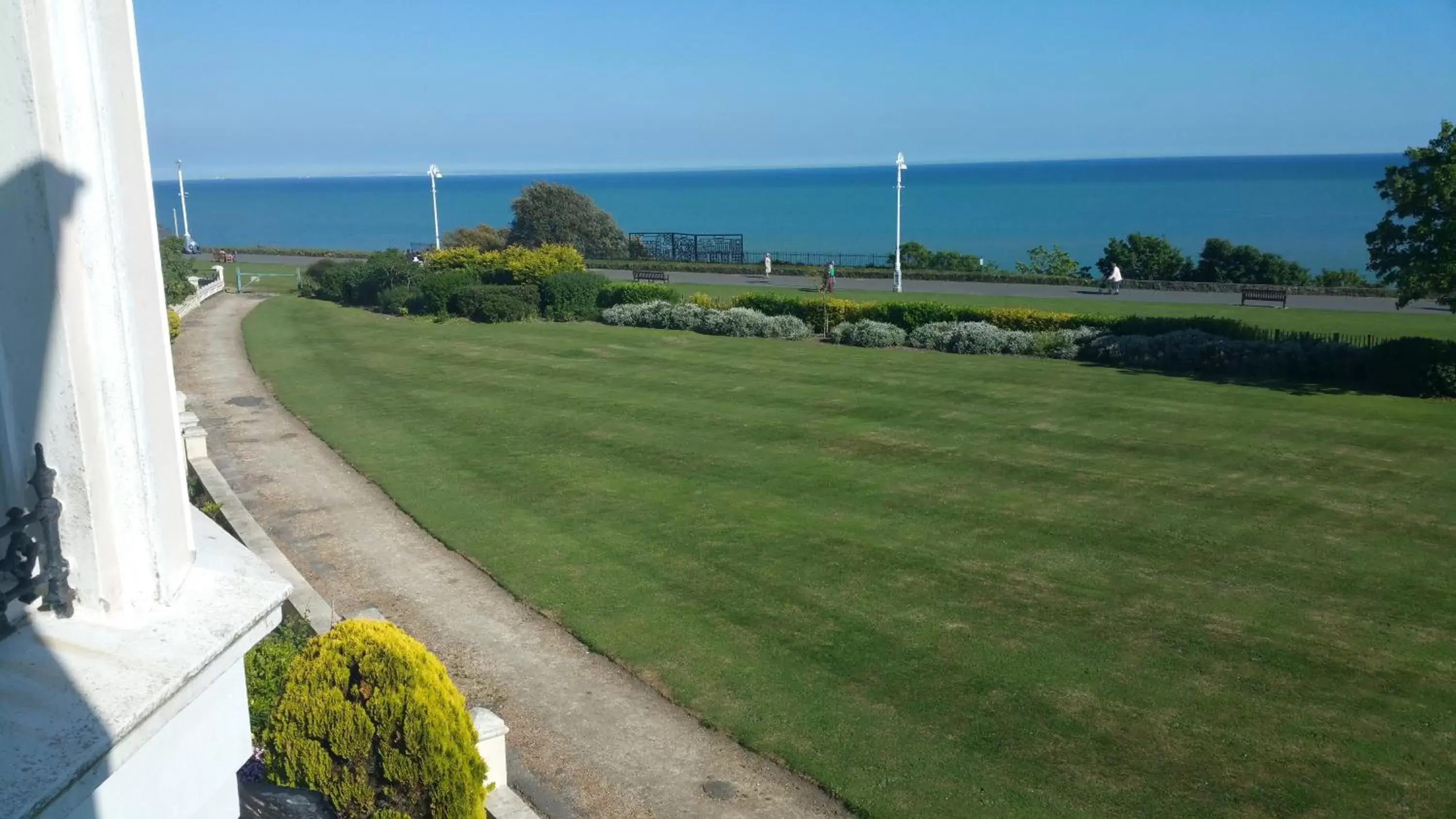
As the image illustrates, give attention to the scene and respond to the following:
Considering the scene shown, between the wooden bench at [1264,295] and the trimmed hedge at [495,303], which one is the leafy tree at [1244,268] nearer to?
the wooden bench at [1264,295]

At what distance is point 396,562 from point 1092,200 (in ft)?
A: 664

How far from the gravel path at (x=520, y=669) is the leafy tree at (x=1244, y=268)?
119 feet

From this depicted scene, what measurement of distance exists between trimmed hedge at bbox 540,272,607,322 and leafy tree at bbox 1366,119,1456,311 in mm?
22995

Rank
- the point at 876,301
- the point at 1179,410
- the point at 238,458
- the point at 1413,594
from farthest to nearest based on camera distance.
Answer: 1. the point at 876,301
2. the point at 1179,410
3. the point at 238,458
4. the point at 1413,594

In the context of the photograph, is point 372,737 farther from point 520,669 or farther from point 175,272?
point 175,272

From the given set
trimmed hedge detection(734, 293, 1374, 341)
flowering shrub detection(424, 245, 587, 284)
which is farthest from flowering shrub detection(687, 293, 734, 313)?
flowering shrub detection(424, 245, 587, 284)

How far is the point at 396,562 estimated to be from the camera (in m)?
13.3

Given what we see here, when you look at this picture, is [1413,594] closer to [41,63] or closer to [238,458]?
[41,63]

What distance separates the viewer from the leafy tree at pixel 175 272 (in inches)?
1342

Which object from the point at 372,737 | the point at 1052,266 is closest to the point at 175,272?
the point at 372,737

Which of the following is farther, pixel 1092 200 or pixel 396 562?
pixel 1092 200

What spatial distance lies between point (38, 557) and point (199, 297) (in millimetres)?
42240

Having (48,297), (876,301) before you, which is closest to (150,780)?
(48,297)

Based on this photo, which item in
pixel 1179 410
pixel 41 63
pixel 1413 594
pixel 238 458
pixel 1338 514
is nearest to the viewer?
pixel 41 63
